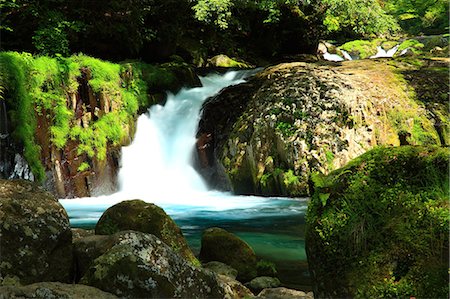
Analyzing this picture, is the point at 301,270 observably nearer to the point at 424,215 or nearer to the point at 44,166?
the point at 424,215

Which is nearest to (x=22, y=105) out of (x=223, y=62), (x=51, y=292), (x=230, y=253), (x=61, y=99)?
(x=61, y=99)

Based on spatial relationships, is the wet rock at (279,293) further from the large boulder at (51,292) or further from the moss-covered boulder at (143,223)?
the large boulder at (51,292)

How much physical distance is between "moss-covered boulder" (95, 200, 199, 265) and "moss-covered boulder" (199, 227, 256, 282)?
1.43 feet

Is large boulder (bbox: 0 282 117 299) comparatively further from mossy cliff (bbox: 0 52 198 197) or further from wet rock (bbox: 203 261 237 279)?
mossy cliff (bbox: 0 52 198 197)

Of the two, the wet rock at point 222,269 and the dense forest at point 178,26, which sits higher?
the dense forest at point 178,26

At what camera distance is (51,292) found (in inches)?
106

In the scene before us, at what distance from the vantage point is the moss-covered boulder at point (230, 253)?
5148 millimetres

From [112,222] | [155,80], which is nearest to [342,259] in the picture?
[112,222]

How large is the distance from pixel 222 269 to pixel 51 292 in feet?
8.38

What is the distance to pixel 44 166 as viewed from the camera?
33.7ft

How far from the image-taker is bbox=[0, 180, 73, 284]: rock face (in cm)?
A: 344

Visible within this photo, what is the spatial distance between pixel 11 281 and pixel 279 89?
29.9 ft

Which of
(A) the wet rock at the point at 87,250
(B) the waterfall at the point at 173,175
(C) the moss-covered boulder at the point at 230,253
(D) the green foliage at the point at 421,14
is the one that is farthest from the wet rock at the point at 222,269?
(D) the green foliage at the point at 421,14

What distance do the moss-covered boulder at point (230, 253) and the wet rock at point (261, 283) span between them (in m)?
0.25
